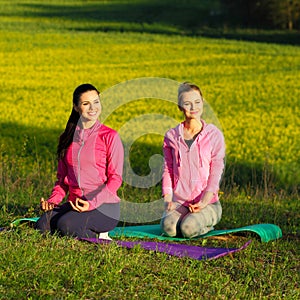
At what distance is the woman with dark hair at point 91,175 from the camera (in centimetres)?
650

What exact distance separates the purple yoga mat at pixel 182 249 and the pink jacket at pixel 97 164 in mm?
354

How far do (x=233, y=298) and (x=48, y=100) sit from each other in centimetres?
1911

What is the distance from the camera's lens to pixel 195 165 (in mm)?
6949

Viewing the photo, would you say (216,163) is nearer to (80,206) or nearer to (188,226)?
(188,226)

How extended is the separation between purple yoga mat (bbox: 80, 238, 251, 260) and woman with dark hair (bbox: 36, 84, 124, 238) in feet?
0.70

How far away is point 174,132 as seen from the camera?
7.05 metres

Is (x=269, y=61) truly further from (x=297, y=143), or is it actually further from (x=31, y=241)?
(x=31, y=241)

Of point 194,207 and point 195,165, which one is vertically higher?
point 195,165

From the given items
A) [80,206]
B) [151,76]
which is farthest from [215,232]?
[151,76]

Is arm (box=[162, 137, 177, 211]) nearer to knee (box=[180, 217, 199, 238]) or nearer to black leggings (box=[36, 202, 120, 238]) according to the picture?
knee (box=[180, 217, 199, 238])

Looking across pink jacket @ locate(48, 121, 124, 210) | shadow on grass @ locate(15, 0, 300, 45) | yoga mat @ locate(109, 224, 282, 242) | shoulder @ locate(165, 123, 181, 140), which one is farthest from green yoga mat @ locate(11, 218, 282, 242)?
shadow on grass @ locate(15, 0, 300, 45)

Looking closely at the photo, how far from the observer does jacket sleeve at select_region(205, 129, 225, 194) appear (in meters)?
6.89

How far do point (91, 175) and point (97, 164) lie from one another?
0.29 feet

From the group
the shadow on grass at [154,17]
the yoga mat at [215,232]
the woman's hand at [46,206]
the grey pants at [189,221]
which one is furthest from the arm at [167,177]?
the shadow on grass at [154,17]
